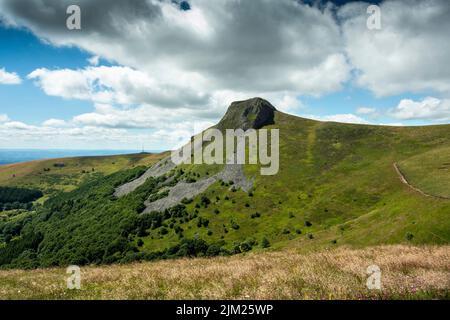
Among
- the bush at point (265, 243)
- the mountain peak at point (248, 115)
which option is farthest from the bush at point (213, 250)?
the mountain peak at point (248, 115)

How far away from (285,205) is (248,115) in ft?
267

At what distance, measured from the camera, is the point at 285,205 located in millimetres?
91750

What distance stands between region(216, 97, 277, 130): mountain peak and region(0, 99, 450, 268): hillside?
1.72 meters

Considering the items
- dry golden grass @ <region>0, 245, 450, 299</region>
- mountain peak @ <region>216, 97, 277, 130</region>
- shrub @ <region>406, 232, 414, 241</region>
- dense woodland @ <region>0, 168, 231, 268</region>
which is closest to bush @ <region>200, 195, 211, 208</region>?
dense woodland @ <region>0, 168, 231, 268</region>

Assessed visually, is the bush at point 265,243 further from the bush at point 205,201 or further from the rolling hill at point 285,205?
the bush at point 205,201

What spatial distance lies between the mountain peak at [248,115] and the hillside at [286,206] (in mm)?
1719

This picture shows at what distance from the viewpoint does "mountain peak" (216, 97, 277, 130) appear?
6294 inches

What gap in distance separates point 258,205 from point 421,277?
8533 centimetres

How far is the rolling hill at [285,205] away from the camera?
49938mm

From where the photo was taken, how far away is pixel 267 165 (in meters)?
120

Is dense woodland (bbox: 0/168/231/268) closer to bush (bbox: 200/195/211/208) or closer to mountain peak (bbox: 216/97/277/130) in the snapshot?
bush (bbox: 200/195/211/208)

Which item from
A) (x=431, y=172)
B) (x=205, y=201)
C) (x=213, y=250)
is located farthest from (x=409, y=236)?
(x=205, y=201)
